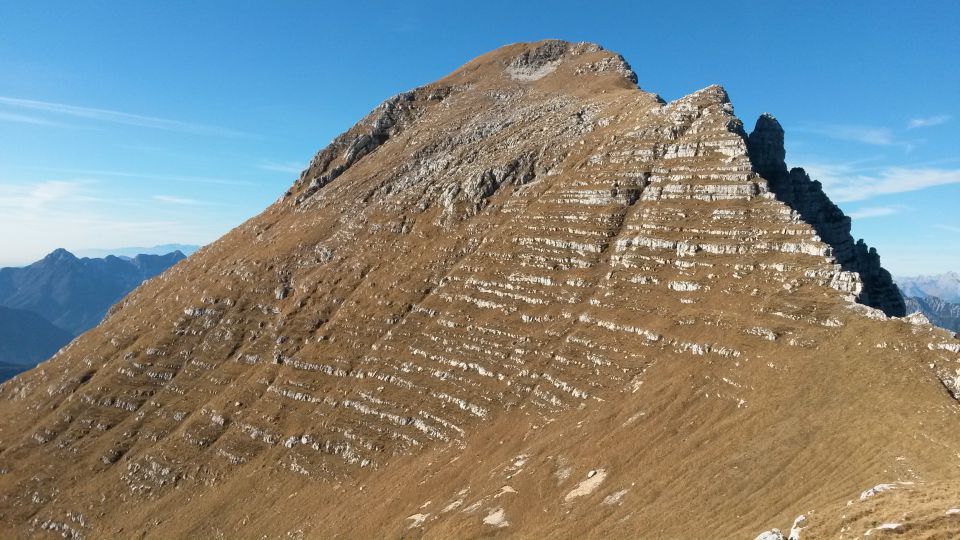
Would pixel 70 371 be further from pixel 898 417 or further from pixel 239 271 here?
pixel 898 417

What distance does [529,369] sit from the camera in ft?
249

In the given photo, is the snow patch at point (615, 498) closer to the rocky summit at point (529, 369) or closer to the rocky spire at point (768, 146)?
the rocky summit at point (529, 369)

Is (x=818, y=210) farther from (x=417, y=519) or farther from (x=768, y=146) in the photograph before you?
(x=417, y=519)

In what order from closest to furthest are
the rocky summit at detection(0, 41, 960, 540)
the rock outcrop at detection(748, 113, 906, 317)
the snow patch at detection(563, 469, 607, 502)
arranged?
the rocky summit at detection(0, 41, 960, 540) → the snow patch at detection(563, 469, 607, 502) → the rock outcrop at detection(748, 113, 906, 317)

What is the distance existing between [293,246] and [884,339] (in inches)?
5180

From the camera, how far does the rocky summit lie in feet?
143

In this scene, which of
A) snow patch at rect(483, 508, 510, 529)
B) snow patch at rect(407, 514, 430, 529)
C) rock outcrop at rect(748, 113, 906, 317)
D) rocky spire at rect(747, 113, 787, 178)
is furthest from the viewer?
rocky spire at rect(747, 113, 787, 178)

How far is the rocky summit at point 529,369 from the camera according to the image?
4366 centimetres

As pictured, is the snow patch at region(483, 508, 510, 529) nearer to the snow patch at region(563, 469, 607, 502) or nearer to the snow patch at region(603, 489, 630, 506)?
the snow patch at region(563, 469, 607, 502)

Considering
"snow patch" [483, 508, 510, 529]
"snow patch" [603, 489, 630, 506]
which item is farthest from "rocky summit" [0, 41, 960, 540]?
"snow patch" [603, 489, 630, 506]

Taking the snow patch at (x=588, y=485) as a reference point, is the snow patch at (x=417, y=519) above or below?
below

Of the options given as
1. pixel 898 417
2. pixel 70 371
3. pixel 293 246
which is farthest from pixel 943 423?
pixel 70 371

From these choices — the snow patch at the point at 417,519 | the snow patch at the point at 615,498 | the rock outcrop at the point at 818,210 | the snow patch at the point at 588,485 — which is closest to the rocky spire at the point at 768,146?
the rock outcrop at the point at 818,210

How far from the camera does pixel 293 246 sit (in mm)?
141500
